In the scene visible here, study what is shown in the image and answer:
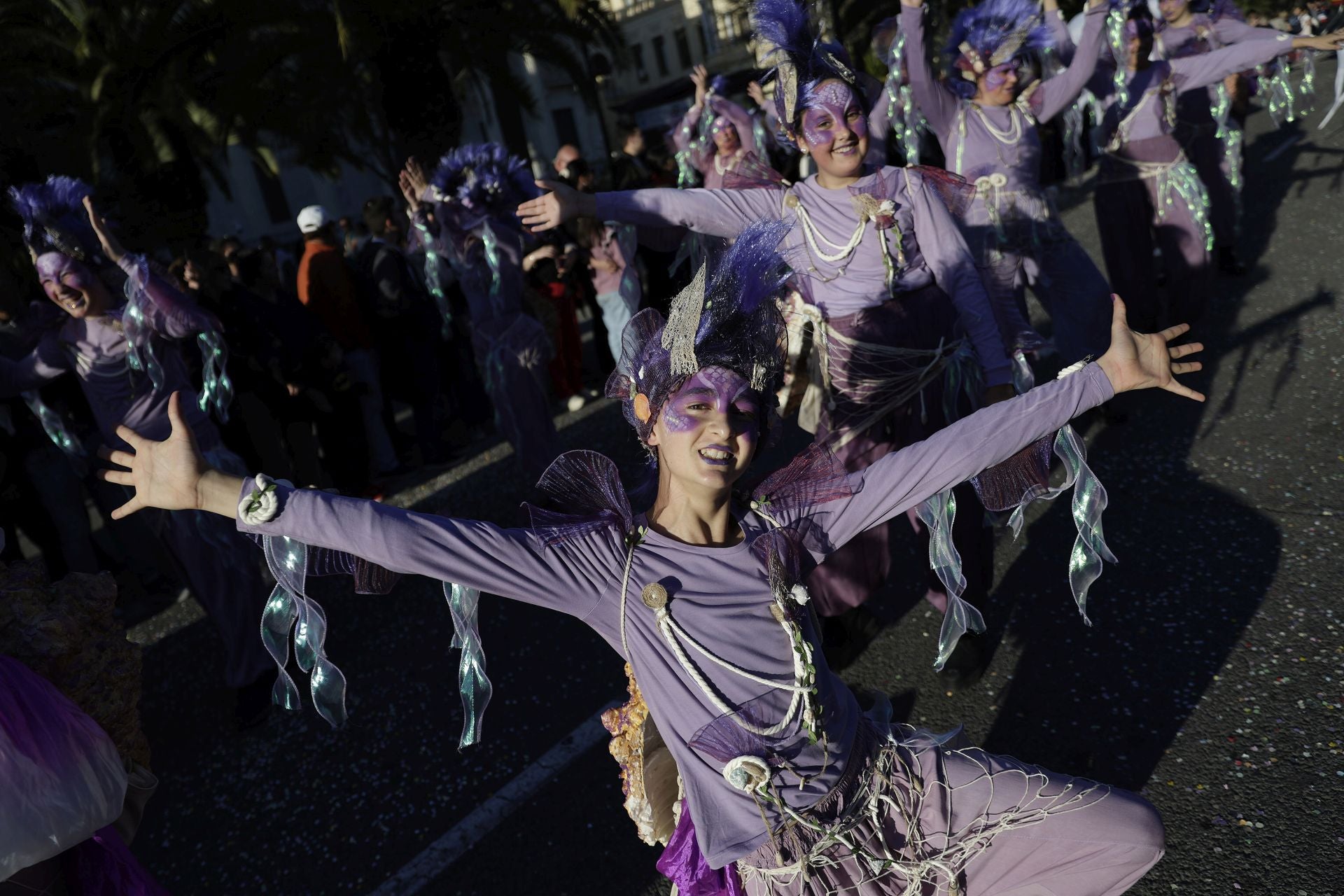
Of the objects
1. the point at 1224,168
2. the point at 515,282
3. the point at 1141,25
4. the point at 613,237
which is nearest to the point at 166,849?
the point at 515,282

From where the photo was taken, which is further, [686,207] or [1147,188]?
[1147,188]

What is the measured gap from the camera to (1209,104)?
7051mm

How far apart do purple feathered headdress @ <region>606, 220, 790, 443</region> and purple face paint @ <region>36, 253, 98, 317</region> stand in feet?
10.6

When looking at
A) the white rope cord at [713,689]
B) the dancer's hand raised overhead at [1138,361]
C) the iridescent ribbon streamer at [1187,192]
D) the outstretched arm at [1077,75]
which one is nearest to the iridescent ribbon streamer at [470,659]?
the white rope cord at [713,689]

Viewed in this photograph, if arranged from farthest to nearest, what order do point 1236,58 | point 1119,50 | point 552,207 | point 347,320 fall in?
point 347,320 < point 1119,50 < point 1236,58 < point 552,207

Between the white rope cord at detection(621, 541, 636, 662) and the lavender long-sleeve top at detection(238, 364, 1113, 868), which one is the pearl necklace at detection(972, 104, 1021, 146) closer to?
the lavender long-sleeve top at detection(238, 364, 1113, 868)

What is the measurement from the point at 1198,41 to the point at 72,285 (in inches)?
275

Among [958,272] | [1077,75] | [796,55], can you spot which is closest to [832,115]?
[796,55]

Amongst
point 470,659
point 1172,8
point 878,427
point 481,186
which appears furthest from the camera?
point 1172,8

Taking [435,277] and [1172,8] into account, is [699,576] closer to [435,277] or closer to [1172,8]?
[435,277]

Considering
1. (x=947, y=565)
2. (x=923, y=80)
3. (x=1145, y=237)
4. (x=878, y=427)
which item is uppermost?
(x=923, y=80)

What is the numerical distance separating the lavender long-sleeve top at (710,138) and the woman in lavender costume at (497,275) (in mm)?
1633

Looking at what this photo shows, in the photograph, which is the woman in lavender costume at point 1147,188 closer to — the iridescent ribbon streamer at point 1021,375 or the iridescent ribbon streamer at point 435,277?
the iridescent ribbon streamer at point 1021,375

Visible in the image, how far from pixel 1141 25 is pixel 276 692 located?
6198 mm
